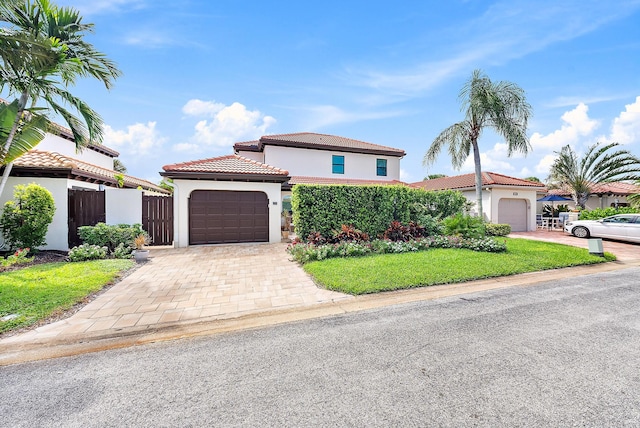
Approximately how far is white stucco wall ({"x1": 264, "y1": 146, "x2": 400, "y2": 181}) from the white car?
11123 mm

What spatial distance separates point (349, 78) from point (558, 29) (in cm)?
715

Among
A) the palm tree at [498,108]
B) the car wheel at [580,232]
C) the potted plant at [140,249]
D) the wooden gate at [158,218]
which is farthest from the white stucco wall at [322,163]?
the car wheel at [580,232]

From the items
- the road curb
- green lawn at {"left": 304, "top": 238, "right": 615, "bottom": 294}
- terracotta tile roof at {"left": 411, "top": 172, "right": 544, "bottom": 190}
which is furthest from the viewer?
terracotta tile roof at {"left": 411, "top": 172, "right": 544, "bottom": 190}

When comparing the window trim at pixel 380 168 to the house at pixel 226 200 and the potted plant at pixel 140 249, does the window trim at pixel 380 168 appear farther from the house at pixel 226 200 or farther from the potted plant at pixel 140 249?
the potted plant at pixel 140 249

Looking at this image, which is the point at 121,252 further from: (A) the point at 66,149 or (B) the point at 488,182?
(B) the point at 488,182

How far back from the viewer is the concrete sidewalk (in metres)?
3.80

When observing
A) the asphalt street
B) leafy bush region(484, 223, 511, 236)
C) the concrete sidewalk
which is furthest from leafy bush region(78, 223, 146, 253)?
leafy bush region(484, 223, 511, 236)

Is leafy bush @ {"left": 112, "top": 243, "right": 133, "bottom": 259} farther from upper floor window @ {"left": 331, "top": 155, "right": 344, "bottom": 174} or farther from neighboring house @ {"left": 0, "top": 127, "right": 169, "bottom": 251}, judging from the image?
upper floor window @ {"left": 331, "top": 155, "right": 344, "bottom": 174}

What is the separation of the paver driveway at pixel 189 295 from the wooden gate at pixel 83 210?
162 inches

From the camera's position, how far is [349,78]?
37.8 feet

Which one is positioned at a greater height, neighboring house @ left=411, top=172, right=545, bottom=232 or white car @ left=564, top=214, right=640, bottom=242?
neighboring house @ left=411, top=172, right=545, bottom=232

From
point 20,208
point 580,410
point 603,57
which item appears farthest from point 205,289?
point 603,57

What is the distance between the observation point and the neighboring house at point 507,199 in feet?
58.3

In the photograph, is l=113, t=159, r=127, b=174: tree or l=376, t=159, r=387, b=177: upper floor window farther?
l=113, t=159, r=127, b=174: tree
